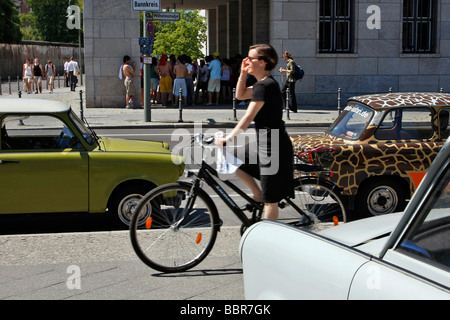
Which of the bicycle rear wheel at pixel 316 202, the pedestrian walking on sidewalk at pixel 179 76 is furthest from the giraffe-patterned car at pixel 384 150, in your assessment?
the pedestrian walking on sidewalk at pixel 179 76

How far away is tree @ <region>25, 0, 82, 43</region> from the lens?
3922 inches

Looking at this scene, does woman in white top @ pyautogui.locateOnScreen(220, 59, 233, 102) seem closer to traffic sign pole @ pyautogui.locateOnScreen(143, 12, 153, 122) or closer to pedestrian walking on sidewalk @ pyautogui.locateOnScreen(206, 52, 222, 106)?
pedestrian walking on sidewalk @ pyautogui.locateOnScreen(206, 52, 222, 106)

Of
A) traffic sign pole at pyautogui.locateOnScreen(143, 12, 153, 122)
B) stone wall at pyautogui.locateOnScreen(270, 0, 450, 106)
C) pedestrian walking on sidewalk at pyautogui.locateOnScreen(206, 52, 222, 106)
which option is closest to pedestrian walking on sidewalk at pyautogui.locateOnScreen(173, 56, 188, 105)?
pedestrian walking on sidewalk at pyautogui.locateOnScreen(206, 52, 222, 106)

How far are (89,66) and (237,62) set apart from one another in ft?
18.2

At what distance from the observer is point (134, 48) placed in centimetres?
2358

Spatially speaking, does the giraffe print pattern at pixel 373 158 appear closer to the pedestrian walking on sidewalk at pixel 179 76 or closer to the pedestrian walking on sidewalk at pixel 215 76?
the pedestrian walking on sidewalk at pixel 179 76

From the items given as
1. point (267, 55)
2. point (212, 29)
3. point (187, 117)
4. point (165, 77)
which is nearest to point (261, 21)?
point (165, 77)

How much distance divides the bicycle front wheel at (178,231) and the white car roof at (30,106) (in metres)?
2.41

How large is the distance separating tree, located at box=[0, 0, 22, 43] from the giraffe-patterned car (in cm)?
6832

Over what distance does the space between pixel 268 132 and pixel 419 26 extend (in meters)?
21.7

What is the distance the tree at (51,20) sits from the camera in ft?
327

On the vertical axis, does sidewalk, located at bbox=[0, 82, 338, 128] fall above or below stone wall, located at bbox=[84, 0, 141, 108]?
below

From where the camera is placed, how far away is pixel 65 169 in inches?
279
